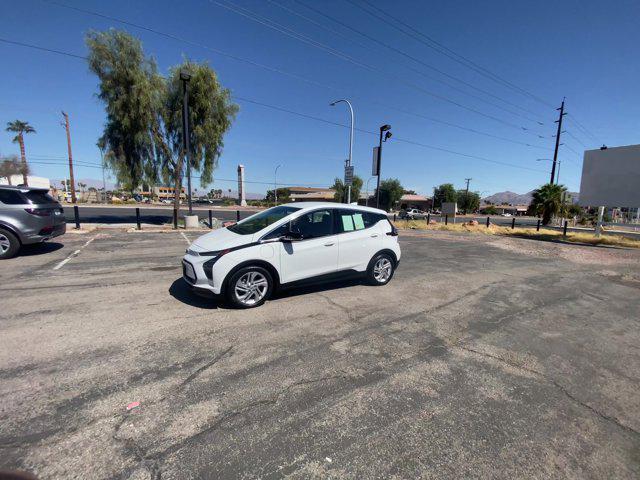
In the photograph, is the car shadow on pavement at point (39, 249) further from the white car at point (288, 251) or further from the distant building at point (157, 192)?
the distant building at point (157, 192)

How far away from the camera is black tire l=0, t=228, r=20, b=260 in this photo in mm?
7152

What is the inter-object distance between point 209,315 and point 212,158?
16.9 metres

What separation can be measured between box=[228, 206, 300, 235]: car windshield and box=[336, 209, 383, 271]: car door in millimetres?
930

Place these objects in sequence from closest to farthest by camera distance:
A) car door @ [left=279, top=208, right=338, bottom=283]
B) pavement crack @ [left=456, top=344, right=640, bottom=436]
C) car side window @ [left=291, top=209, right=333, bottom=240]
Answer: pavement crack @ [left=456, top=344, right=640, bottom=436], car door @ [left=279, top=208, right=338, bottom=283], car side window @ [left=291, top=209, right=333, bottom=240]

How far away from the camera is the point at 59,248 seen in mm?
9141

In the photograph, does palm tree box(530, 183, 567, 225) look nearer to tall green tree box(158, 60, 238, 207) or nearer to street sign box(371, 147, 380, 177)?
street sign box(371, 147, 380, 177)

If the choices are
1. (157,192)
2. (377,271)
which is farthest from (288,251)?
(157,192)

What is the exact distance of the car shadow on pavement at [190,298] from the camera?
4.75 m

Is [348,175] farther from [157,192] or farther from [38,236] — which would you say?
[157,192]

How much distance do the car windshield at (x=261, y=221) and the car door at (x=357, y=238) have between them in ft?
3.05

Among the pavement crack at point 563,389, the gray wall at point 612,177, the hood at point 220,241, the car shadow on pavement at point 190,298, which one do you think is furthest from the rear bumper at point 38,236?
the gray wall at point 612,177

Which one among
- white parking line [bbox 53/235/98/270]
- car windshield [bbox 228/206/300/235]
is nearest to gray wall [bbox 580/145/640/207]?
car windshield [bbox 228/206/300/235]

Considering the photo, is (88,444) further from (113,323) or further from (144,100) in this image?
(144,100)

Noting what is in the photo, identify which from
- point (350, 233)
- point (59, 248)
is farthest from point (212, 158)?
point (350, 233)
